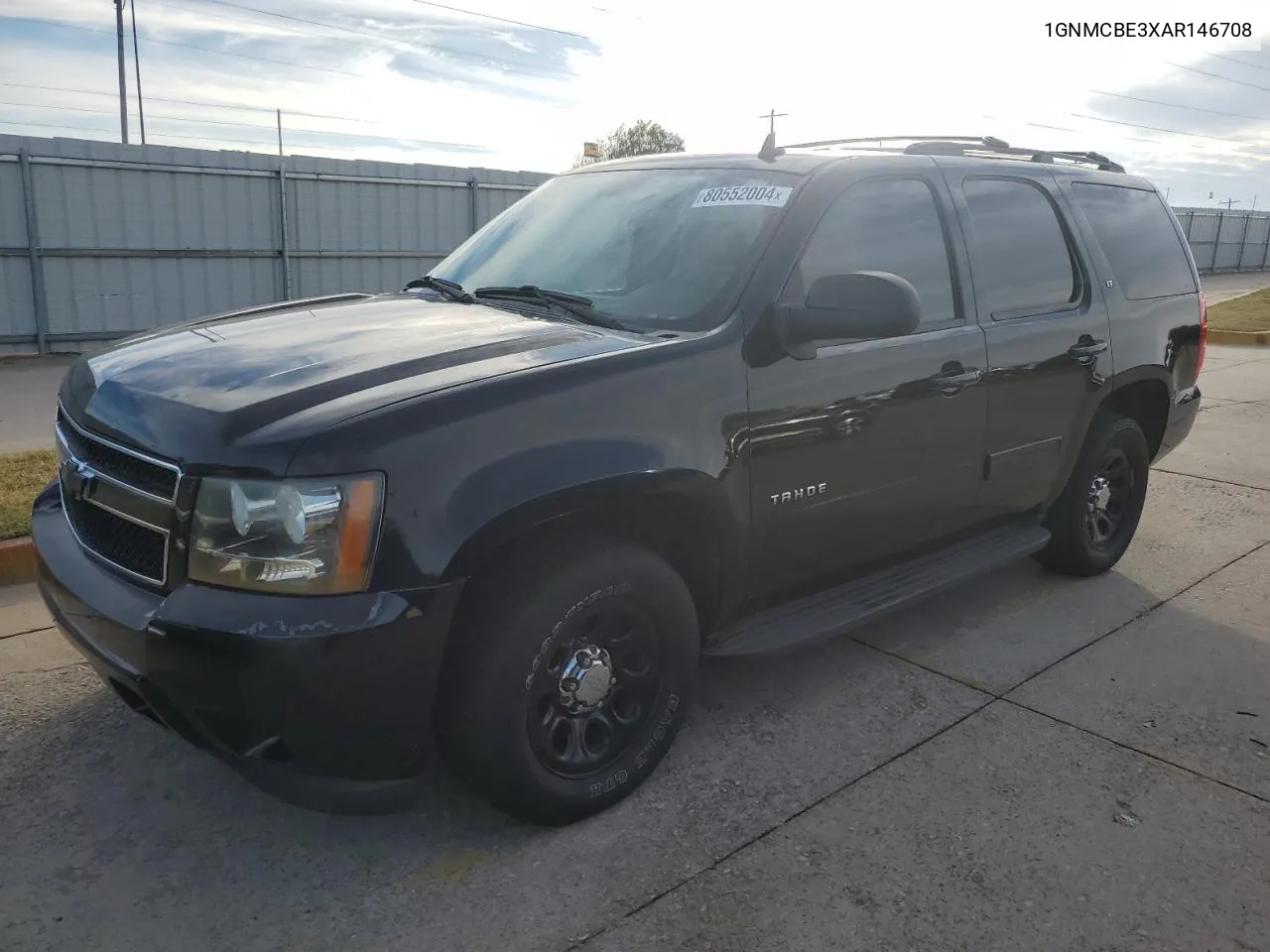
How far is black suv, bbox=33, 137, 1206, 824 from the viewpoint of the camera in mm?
2502

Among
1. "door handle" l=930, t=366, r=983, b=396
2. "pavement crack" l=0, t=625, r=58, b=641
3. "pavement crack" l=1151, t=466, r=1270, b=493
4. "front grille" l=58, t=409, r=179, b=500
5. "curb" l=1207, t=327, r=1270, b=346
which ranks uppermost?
"door handle" l=930, t=366, r=983, b=396

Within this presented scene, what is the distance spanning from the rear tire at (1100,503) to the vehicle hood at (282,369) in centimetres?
276

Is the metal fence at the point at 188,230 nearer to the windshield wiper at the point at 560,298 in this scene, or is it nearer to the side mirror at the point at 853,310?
the windshield wiper at the point at 560,298

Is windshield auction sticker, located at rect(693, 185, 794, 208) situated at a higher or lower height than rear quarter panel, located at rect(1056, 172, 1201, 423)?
higher

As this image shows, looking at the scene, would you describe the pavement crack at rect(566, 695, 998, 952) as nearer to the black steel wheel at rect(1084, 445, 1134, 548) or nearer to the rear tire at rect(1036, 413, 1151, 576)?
the rear tire at rect(1036, 413, 1151, 576)

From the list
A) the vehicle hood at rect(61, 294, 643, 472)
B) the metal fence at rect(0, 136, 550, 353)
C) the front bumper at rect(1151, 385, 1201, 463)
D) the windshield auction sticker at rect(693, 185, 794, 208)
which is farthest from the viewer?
the metal fence at rect(0, 136, 550, 353)

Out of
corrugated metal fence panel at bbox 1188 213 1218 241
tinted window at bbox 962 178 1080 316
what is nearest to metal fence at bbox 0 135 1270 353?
tinted window at bbox 962 178 1080 316

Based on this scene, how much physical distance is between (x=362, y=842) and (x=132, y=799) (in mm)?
741

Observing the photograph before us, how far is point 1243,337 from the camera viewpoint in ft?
53.3

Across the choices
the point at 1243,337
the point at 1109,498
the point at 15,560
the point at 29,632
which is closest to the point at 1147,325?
the point at 1109,498

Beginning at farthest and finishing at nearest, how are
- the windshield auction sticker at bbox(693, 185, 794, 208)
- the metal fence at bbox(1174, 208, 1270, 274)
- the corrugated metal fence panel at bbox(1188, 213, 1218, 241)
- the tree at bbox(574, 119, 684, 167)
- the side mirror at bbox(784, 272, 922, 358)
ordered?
1. the tree at bbox(574, 119, 684, 167)
2. the metal fence at bbox(1174, 208, 1270, 274)
3. the corrugated metal fence panel at bbox(1188, 213, 1218, 241)
4. the windshield auction sticker at bbox(693, 185, 794, 208)
5. the side mirror at bbox(784, 272, 922, 358)

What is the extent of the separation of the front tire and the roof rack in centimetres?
181

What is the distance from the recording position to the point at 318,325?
11.2 feet

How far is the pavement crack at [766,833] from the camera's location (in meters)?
2.65
